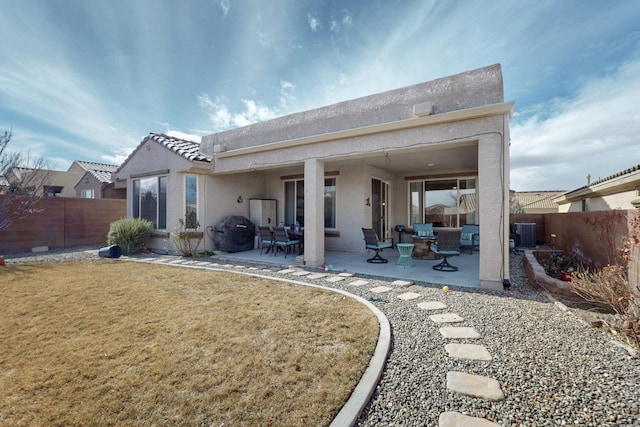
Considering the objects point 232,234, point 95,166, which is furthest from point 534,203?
point 95,166

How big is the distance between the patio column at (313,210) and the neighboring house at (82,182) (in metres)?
15.8

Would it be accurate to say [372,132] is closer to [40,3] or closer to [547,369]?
[547,369]

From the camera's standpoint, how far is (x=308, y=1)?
27.1ft

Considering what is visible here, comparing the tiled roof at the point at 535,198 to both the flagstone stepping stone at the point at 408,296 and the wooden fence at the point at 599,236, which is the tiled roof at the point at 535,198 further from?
the flagstone stepping stone at the point at 408,296

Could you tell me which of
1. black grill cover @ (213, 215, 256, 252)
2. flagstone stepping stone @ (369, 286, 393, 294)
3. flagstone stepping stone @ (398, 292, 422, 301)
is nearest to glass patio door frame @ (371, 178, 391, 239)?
black grill cover @ (213, 215, 256, 252)

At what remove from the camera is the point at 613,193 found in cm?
1140

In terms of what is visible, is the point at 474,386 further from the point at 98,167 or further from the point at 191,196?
the point at 98,167

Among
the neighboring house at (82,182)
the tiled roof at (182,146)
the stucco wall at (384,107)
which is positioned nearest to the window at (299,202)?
the stucco wall at (384,107)

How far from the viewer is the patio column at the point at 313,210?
8273 mm

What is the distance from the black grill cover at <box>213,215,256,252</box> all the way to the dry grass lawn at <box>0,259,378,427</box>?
507 centimetres

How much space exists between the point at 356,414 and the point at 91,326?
4.04m

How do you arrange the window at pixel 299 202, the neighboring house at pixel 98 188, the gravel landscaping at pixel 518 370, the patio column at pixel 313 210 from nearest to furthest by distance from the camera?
the gravel landscaping at pixel 518 370 < the patio column at pixel 313 210 < the window at pixel 299 202 < the neighboring house at pixel 98 188

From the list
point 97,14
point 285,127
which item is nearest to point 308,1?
point 285,127

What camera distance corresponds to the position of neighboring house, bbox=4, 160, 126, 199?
776 inches
